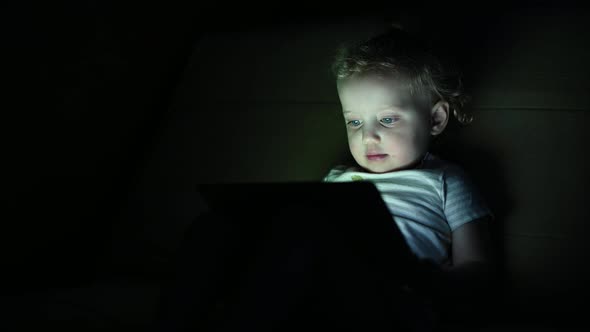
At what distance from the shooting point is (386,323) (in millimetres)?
792

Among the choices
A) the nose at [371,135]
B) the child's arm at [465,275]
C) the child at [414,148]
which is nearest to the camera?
the child's arm at [465,275]

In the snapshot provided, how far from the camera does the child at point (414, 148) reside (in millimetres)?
1012

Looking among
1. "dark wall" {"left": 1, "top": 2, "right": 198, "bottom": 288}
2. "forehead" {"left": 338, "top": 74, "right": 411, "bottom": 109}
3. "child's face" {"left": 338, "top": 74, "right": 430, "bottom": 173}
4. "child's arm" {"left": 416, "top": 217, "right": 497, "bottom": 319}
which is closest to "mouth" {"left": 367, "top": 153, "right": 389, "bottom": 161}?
"child's face" {"left": 338, "top": 74, "right": 430, "bottom": 173}

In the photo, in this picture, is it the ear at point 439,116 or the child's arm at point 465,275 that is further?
the ear at point 439,116

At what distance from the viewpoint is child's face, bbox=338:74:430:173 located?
1.11 m

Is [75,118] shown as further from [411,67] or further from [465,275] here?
[465,275]

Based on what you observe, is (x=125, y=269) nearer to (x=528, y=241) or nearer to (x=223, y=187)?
(x=223, y=187)

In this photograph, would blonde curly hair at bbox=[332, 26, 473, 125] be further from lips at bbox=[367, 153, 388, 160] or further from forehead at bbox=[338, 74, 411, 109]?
lips at bbox=[367, 153, 388, 160]

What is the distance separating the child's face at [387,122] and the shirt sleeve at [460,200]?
92 mm

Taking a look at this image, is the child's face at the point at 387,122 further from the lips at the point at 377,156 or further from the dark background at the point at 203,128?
the dark background at the point at 203,128

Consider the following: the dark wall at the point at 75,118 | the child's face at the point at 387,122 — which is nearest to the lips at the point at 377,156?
the child's face at the point at 387,122

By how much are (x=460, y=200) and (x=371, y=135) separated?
214 millimetres

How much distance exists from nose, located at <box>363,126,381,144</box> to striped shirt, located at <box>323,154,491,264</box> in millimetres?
80

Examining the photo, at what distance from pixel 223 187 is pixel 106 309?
0.44 metres
